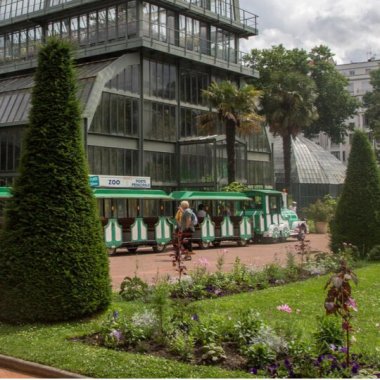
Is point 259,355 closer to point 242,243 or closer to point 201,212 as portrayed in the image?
point 201,212

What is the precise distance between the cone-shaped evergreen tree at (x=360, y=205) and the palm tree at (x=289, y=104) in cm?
3082

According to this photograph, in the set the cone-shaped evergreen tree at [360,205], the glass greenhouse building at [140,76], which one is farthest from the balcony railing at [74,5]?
the cone-shaped evergreen tree at [360,205]

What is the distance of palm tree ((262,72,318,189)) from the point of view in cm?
4844

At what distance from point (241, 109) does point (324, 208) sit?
10334 millimetres

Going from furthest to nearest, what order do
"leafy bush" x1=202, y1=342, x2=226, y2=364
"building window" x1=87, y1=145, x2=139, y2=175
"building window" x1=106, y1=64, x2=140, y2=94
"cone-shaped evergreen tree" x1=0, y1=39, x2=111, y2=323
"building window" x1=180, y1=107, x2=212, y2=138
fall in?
1. "building window" x1=180, y1=107, x2=212, y2=138
2. "building window" x1=106, y1=64, x2=140, y2=94
3. "building window" x1=87, y1=145, x2=139, y2=175
4. "cone-shaped evergreen tree" x1=0, y1=39, x2=111, y2=323
5. "leafy bush" x1=202, y1=342, x2=226, y2=364

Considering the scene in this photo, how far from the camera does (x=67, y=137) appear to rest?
8.99 meters

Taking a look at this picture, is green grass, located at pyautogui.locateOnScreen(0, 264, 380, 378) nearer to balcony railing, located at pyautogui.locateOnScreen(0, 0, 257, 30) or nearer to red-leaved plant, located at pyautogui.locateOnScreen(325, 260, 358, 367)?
red-leaved plant, located at pyautogui.locateOnScreen(325, 260, 358, 367)

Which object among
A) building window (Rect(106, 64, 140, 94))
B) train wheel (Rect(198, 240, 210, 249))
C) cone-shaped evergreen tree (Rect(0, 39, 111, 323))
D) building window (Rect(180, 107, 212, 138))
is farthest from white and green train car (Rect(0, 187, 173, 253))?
building window (Rect(180, 107, 212, 138))

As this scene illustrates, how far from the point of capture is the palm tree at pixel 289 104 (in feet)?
159

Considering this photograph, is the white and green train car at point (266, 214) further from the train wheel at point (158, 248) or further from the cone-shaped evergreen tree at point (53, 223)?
the cone-shaped evergreen tree at point (53, 223)

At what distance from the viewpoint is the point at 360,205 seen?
17.4m

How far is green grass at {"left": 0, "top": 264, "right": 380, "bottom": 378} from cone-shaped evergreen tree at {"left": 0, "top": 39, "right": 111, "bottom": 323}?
1.24ft

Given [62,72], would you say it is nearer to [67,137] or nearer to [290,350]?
[67,137]

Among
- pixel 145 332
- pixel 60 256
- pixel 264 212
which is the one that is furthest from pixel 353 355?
pixel 264 212
